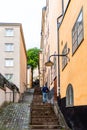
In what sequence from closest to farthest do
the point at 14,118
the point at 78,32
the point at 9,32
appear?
the point at 78,32, the point at 14,118, the point at 9,32

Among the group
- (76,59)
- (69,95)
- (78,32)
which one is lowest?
(69,95)

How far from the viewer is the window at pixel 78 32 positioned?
45.2 ft

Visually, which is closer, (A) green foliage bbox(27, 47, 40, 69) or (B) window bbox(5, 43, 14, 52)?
(B) window bbox(5, 43, 14, 52)

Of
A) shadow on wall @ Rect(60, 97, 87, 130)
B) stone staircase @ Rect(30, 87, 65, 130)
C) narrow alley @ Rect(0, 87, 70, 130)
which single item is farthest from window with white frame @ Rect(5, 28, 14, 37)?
shadow on wall @ Rect(60, 97, 87, 130)

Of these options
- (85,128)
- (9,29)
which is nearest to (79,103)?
(85,128)

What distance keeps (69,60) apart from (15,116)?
781 cm

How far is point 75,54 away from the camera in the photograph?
15281mm

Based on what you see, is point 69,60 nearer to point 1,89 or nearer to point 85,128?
point 85,128

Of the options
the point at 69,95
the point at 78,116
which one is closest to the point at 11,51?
the point at 69,95

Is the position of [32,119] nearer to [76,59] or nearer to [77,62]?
[76,59]

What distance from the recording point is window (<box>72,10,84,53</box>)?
1377cm

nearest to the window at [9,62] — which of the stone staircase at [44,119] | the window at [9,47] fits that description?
the window at [9,47]

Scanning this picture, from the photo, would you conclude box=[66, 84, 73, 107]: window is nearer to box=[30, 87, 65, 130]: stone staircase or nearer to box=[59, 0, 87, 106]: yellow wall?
box=[59, 0, 87, 106]: yellow wall

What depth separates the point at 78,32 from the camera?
14547 millimetres
